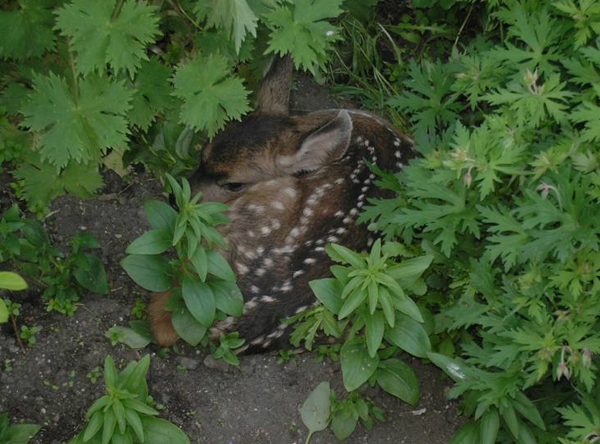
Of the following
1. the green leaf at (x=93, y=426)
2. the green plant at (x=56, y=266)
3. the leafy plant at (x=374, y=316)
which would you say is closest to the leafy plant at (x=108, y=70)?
the green plant at (x=56, y=266)

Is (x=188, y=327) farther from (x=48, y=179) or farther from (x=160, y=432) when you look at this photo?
(x=48, y=179)

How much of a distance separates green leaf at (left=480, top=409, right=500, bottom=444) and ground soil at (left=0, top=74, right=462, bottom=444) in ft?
1.51

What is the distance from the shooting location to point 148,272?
4637 millimetres

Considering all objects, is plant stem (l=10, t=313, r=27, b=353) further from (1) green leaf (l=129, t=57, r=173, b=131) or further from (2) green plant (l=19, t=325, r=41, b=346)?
(1) green leaf (l=129, t=57, r=173, b=131)

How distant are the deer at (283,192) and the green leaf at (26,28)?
3.72 feet

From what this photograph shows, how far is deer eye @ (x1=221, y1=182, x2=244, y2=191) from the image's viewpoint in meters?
5.30

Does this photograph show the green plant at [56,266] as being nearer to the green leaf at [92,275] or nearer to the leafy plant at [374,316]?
the green leaf at [92,275]

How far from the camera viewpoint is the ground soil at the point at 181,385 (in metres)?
4.55

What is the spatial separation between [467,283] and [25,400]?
1.98 meters

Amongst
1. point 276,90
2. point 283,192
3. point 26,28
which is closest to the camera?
point 26,28

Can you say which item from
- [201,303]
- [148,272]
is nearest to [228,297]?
[201,303]

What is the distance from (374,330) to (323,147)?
1.10 metres

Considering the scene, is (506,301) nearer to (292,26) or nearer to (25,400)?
(292,26)

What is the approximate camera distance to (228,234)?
4.88 metres
